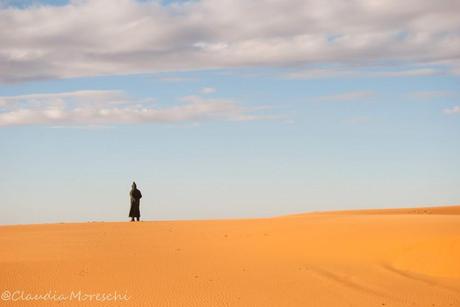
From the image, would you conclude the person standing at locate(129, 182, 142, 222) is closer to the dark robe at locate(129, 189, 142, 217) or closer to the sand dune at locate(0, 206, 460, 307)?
the dark robe at locate(129, 189, 142, 217)

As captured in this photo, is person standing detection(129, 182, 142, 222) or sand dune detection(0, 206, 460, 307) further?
person standing detection(129, 182, 142, 222)

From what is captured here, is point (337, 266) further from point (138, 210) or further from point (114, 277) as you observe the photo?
point (138, 210)

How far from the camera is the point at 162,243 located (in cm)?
2083

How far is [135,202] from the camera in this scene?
104ft

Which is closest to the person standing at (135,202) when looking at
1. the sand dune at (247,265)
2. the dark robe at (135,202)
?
the dark robe at (135,202)

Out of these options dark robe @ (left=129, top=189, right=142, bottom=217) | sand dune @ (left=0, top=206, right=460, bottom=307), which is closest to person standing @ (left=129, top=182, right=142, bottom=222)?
dark robe @ (left=129, top=189, right=142, bottom=217)

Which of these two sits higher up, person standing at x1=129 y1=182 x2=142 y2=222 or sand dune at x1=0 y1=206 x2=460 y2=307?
person standing at x1=129 y1=182 x2=142 y2=222

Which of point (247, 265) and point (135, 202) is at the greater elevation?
point (135, 202)

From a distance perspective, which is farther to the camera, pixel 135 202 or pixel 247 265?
pixel 135 202

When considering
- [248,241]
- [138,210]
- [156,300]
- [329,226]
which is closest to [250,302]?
[156,300]

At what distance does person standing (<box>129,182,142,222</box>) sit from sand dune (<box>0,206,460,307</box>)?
23.4ft

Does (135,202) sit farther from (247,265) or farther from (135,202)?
(247,265)

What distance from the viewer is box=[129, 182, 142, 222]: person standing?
31656mm

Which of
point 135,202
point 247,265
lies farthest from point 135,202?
point 247,265
